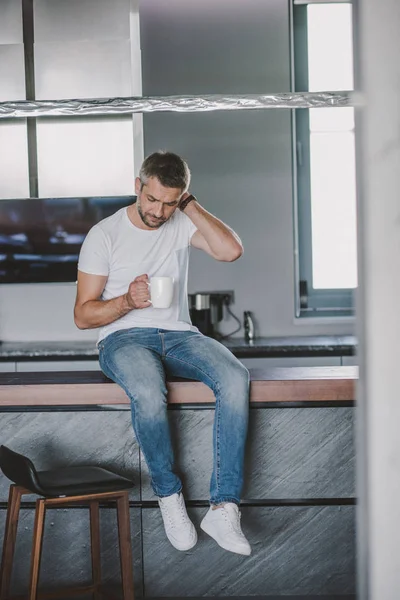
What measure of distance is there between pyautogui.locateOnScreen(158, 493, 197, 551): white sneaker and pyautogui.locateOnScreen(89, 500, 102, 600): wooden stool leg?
0.24 metres

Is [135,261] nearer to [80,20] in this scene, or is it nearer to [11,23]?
[80,20]

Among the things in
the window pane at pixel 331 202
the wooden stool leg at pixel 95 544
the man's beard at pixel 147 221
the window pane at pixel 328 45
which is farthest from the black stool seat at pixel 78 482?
the window pane at pixel 328 45

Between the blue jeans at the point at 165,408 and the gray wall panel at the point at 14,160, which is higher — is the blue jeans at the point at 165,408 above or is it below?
below

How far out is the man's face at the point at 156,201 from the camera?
8.57ft

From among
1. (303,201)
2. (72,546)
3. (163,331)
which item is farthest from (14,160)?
(72,546)

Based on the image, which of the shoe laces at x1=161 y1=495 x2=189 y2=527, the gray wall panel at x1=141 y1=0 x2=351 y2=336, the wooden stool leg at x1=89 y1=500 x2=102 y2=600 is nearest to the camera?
the shoe laces at x1=161 y1=495 x2=189 y2=527

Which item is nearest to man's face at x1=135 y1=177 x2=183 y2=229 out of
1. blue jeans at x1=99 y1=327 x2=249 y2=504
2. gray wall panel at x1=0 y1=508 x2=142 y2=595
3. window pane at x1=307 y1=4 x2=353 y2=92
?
blue jeans at x1=99 y1=327 x2=249 y2=504

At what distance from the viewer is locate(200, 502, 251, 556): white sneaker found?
217 cm

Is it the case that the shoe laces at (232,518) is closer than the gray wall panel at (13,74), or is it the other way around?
the shoe laces at (232,518)

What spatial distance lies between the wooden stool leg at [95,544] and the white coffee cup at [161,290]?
2.09 feet

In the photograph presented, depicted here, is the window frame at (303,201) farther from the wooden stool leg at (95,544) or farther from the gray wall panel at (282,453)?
the wooden stool leg at (95,544)

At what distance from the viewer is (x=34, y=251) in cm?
450

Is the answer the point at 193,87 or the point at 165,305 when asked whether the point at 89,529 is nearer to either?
the point at 165,305

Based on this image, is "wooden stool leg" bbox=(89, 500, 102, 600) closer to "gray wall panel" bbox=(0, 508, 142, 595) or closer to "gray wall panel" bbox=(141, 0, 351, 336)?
"gray wall panel" bbox=(0, 508, 142, 595)
